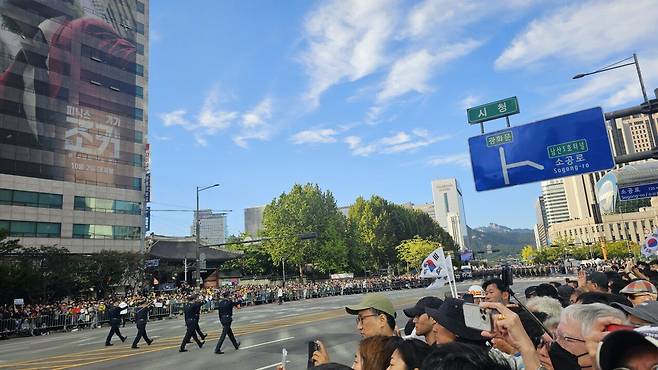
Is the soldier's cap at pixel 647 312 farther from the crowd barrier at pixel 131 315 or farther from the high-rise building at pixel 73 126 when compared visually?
the high-rise building at pixel 73 126

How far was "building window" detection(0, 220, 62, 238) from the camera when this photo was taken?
43469mm

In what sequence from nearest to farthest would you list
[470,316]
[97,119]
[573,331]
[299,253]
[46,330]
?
[573,331] → [470,316] → [46,330] → [97,119] → [299,253]

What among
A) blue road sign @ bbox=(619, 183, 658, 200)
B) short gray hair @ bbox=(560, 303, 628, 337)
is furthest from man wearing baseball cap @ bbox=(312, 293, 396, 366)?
blue road sign @ bbox=(619, 183, 658, 200)

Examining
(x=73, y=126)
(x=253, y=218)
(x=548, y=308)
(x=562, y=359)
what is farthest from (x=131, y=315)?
(x=253, y=218)

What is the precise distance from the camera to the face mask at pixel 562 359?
107 inches

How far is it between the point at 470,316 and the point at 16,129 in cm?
5584

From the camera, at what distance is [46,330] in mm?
24469

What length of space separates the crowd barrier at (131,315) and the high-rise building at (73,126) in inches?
848

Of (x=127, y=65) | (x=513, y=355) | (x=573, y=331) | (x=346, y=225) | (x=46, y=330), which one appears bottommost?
(x=46, y=330)

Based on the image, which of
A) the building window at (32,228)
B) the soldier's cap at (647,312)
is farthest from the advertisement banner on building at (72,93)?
the soldier's cap at (647,312)

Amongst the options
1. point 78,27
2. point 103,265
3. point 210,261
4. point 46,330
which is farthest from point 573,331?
point 78,27

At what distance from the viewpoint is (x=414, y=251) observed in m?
77.8

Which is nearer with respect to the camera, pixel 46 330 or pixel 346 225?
pixel 46 330

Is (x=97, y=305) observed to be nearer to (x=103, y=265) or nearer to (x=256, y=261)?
(x=103, y=265)
